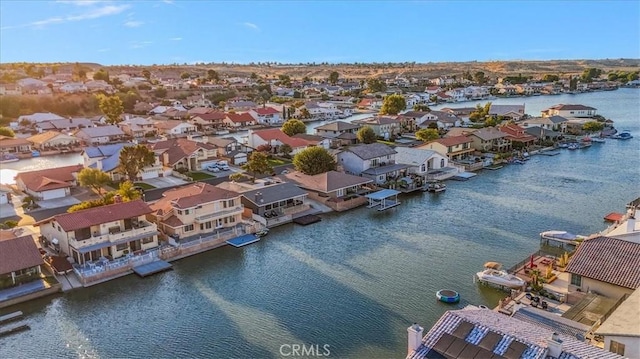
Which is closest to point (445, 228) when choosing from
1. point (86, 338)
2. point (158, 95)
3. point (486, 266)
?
point (486, 266)

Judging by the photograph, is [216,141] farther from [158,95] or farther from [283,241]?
[158,95]

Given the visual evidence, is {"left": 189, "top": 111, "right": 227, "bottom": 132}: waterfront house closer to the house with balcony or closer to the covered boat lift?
the house with balcony

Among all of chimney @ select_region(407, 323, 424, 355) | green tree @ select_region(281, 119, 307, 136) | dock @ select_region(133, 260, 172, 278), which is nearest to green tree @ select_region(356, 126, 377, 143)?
green tree @ select_region(281, 119, 307, 136)

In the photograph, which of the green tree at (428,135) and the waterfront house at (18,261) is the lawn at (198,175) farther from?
the green tree at (428,135)

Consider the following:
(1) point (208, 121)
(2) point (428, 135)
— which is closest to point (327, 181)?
(2) point (428, 135)

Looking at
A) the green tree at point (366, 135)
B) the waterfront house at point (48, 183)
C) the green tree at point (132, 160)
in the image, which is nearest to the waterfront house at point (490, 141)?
Result: the green tree at point (366, 135)

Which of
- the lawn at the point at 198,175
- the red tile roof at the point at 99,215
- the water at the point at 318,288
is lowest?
the water at the point at 318,288
